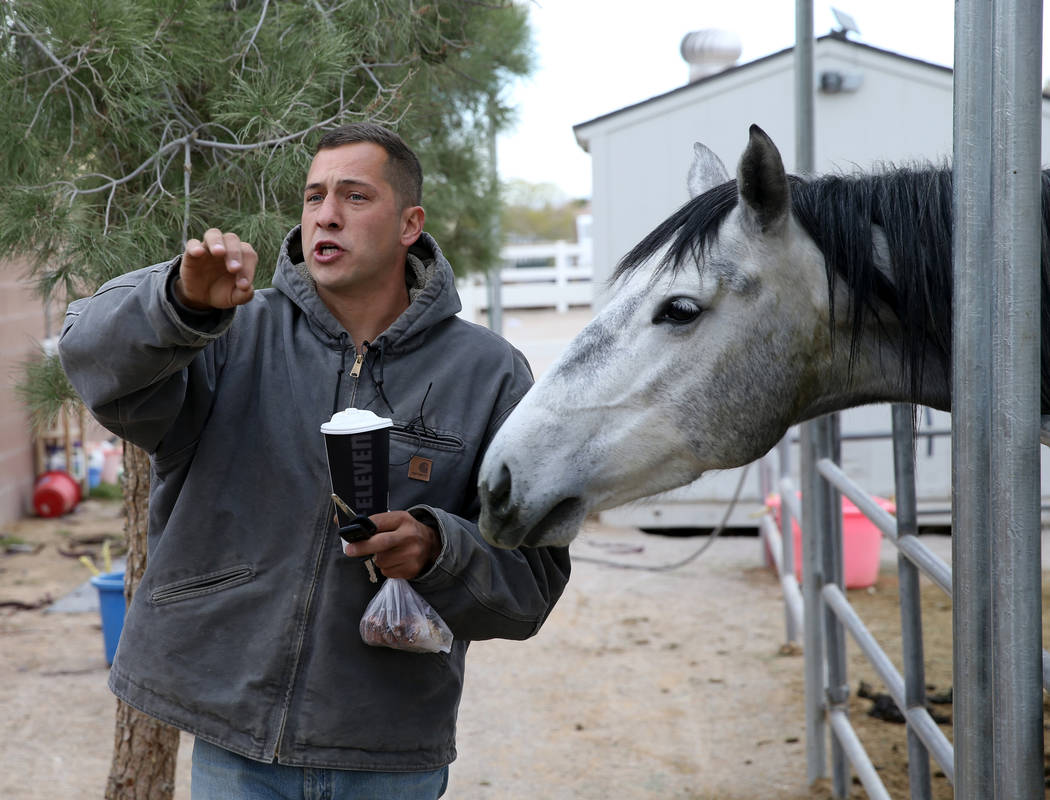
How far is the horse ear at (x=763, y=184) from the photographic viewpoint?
57.3 inches

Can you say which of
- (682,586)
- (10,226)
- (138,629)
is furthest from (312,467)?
(682,586)

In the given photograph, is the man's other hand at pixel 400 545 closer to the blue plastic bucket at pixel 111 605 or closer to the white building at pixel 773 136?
the blue plastic bucket at pixel 111 605

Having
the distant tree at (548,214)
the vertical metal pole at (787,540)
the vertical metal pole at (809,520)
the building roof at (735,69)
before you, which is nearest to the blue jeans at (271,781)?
the vertical metal pole at (809,520)

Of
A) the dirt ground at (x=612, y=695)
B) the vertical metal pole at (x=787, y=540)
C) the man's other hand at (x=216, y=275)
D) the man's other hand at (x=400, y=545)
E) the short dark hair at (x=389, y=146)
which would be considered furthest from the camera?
the vertical metal pole at (x=787, y=540)

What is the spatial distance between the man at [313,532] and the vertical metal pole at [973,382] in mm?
695

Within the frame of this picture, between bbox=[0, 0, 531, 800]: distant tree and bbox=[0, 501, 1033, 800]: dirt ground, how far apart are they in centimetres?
131

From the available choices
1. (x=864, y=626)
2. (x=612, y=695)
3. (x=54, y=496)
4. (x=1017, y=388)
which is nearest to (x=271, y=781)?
(x=1017, y=388)

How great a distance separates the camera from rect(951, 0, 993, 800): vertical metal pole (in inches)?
48.1

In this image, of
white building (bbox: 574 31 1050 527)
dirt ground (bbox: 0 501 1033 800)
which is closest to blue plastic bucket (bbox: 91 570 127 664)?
dirt ground (bbox: 0 501 1033 800)

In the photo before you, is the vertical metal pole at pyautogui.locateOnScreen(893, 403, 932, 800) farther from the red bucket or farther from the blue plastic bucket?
the red bucket

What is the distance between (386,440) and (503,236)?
3.25 m

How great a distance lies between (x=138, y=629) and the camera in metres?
1.67

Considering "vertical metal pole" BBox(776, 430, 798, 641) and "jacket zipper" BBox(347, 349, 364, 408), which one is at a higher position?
"jacket zipper" BBox(347, 349, 364, 408)

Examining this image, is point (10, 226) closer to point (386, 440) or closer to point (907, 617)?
point (386, 440)
